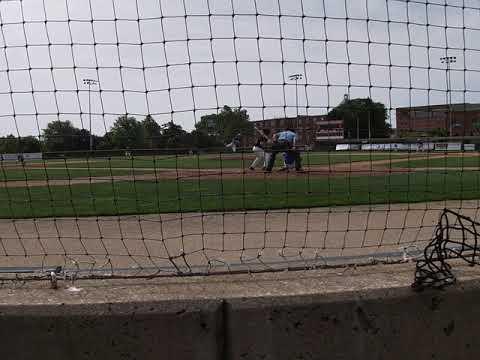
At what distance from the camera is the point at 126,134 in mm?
4156

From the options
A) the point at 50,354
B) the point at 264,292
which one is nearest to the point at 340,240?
the point at 264,292

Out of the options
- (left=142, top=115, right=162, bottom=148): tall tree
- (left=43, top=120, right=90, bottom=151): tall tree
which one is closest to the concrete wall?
(left=142, top=115, right=162, bottom=148): tall tree

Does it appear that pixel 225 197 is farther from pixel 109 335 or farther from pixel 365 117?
pixel 109 335

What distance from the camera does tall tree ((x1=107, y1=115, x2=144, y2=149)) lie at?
3.88 meters

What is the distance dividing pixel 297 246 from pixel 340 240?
0.66 m

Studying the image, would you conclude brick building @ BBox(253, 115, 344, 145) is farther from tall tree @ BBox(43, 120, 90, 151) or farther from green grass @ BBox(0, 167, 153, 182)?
green grass @ BBox(0, 167, 153, 182)

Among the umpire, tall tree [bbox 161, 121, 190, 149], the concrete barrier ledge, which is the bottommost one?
the concrete barrier ledge

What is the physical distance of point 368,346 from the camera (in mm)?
2227

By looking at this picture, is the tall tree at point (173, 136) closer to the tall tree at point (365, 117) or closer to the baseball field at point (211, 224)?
the baseball field at point (211, 224)

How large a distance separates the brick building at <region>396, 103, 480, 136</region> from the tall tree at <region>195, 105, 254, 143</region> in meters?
1.22

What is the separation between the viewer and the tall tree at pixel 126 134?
3878mm

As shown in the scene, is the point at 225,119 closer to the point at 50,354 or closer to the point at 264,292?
the point at 264,292

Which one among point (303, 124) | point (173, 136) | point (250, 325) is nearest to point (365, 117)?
point (303, 124)

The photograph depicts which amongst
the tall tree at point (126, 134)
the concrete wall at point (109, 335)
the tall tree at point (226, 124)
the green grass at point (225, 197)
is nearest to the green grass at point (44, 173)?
the green grass at point (225, 197)
